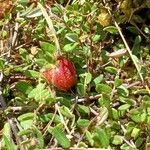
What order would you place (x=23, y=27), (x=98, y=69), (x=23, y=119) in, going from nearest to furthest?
(x=23, y=119) < (x=98, y=69) < (x=23, y=27)

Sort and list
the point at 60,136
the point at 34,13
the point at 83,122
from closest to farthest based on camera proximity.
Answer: the point at 60,136 < the point at 83,122 < the point at 34,13

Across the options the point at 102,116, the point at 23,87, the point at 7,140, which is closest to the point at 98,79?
the point at 102,116

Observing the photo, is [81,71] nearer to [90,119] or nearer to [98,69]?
[98,69]

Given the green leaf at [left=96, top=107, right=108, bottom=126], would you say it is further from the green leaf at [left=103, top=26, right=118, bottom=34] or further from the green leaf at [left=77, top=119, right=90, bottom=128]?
the green leaf at [left=103, top=26, right=118, bottom=34]

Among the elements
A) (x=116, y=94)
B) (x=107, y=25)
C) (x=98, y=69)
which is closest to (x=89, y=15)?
(x=107, y=25)

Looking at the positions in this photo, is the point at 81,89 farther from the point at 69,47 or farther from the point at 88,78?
the point at 69,47

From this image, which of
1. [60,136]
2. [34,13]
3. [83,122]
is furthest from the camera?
[34,13]

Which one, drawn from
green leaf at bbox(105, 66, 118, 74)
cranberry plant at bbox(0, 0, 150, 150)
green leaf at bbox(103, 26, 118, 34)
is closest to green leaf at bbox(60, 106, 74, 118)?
cranberry plant at bbox(0, 0, 150, 150)
